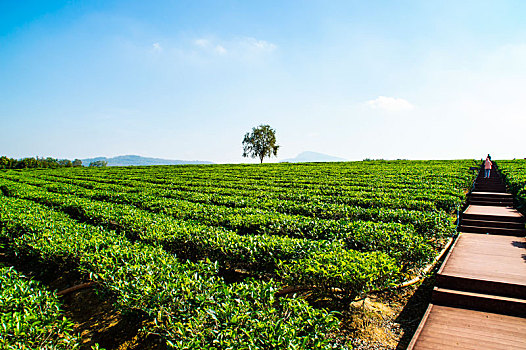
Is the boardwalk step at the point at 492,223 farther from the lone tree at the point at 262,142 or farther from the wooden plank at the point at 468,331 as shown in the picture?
the lone tree at the point at 262,142

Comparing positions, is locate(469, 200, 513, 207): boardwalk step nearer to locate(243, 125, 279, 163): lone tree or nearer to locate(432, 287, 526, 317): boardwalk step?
locate(432, 287, 526, 317): boardwalk step

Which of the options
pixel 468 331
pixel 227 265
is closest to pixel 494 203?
pixel 468 331

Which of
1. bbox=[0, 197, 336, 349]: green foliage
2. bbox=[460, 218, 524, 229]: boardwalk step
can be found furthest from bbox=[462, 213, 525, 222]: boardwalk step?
bbox=[0, 197, 336, 349]: green foliage

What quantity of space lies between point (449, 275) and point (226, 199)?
10.5 meters

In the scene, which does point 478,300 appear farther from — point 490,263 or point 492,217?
point 492,217

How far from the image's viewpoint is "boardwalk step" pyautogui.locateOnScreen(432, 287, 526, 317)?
5.22 meters

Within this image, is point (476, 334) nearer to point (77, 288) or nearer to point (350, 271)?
point (350, 271)

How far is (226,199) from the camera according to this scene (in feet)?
48.5

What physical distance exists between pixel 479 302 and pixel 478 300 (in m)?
0.04

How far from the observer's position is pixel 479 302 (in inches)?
215

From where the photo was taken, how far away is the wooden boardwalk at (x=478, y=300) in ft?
14.7

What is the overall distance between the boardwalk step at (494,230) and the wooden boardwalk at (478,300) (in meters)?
1.32

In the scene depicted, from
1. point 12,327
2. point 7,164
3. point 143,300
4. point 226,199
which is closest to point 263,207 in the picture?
point 226,199

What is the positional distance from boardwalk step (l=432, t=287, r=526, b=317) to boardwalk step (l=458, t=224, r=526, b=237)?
5795mm
